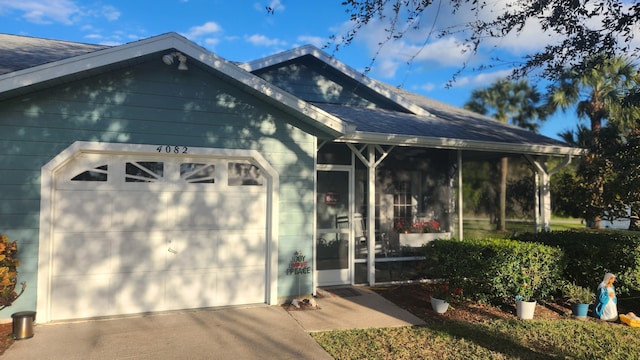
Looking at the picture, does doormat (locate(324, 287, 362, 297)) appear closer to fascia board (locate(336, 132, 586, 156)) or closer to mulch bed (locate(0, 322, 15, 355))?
fascia board (locate(336, 132, 586, 156))

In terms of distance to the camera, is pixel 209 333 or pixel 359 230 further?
pixel 359 230

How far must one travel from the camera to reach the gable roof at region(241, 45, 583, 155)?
7.69 meters

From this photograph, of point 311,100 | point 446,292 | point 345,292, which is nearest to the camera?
point 446,292

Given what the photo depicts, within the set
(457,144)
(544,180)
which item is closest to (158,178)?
(457,144)

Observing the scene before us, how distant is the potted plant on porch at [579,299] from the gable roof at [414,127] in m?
3.07

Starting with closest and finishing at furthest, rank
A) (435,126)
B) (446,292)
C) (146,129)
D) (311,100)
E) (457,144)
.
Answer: (146,129) → (446,292) → (457,144) → (435,126) → (311,100)

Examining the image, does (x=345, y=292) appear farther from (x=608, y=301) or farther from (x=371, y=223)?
(x=608, y=301)

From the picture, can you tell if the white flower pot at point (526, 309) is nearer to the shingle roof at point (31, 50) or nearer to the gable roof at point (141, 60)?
the gable roof at point (141, 60)

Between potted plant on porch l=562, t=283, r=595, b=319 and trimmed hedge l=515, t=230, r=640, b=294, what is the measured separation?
50 cm

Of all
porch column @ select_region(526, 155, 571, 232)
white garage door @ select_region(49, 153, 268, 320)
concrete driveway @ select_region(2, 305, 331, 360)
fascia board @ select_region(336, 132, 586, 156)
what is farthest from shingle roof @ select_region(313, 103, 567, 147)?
concrete driveway @ select_region(2, 305, 331, 360)

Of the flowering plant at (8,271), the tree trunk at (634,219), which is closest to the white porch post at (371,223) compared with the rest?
the flowering plant at (8,271)

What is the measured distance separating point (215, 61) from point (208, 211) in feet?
7.43

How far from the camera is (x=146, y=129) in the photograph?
19.7 ft

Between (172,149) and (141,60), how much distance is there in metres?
1.33
